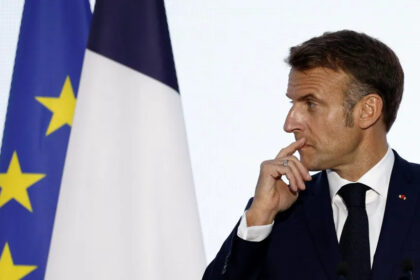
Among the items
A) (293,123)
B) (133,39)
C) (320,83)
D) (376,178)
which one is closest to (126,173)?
(133,39)

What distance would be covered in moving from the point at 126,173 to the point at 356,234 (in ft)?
2.56

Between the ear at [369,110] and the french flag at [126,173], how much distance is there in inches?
23.7

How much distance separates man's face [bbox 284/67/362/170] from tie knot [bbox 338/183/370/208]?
0.09 m

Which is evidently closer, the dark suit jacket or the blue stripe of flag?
the dark suit jacket

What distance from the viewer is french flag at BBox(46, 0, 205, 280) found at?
8.25 feet

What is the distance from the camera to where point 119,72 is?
105 inches

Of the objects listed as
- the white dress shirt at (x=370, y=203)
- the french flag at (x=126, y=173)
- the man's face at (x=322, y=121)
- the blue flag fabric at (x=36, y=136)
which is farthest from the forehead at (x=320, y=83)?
the blue flag fabric at (x=36, y=136)

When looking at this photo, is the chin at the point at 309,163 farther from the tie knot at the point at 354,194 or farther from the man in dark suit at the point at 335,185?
the tie knot at the point at 354,194

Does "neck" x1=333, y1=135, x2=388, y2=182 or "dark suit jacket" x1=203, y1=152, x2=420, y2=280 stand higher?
"neck" x1=333, y1=135, x2=388, y2=182

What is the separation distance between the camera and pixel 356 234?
2.22m

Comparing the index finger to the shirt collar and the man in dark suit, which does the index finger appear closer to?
Answer: the man in dark suit

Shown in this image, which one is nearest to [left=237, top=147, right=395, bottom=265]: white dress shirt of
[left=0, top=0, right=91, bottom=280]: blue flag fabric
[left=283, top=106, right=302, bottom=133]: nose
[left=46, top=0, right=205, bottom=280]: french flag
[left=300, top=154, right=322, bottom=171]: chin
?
[left=300, top=154, right=322, bottom=171]: chin

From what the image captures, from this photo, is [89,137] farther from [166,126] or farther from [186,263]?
[186,263]

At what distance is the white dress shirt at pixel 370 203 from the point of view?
7.38 ft
